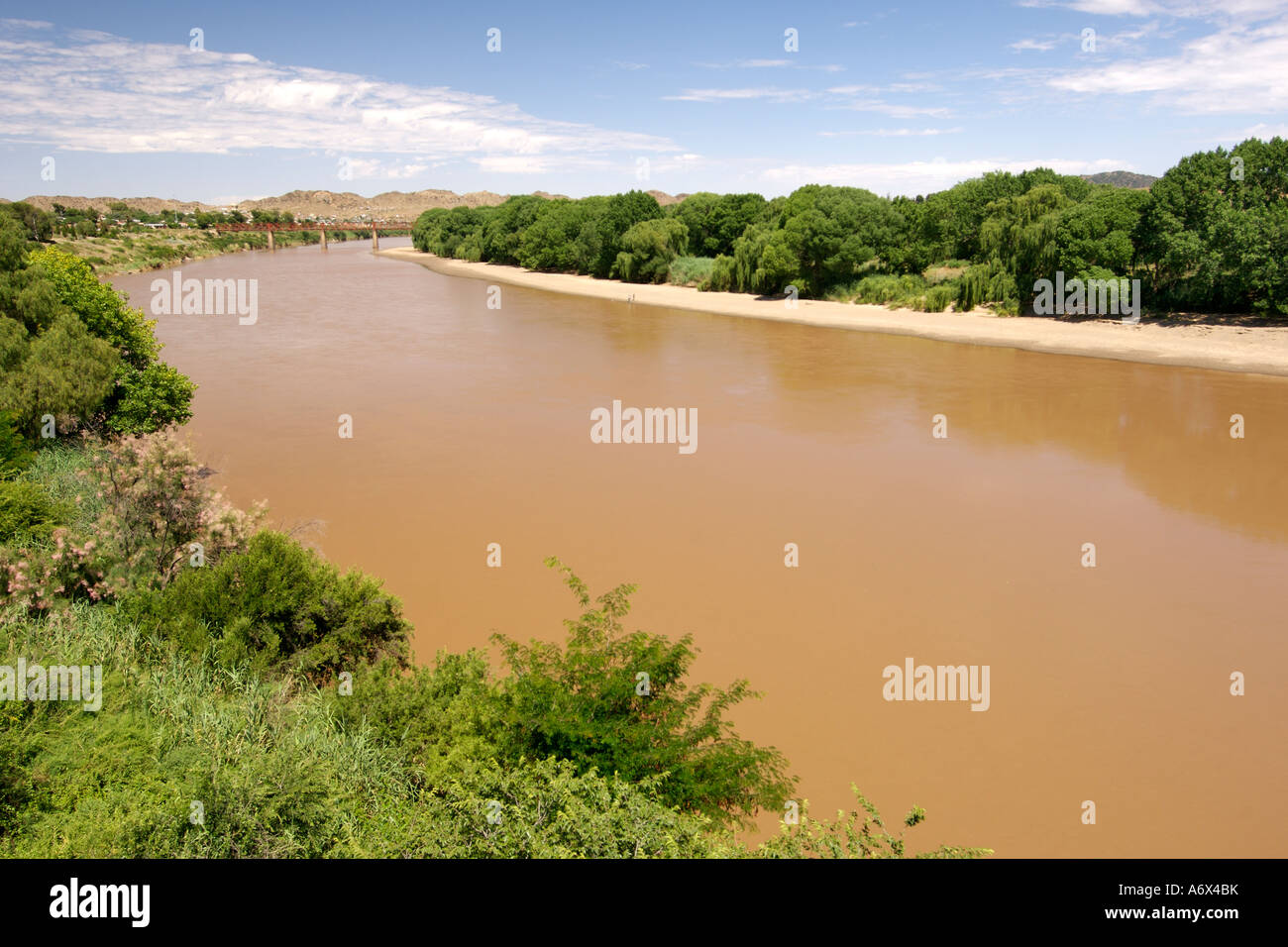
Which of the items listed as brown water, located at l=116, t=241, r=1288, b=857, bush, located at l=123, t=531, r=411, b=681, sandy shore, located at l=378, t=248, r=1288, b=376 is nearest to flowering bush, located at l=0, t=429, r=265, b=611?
bush, located at l=123, t=531, r=411, b=681

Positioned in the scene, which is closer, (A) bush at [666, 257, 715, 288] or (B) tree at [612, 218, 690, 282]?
(A) bush at [666, 257, 715, 288]

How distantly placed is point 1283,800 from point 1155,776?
3.83 ft

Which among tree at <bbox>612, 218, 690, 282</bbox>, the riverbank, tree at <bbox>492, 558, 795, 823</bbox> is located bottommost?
tree at <bbox>492, 558, 795, 823</bbox>

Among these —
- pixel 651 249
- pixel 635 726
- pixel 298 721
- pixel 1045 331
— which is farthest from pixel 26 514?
pixel 651 249

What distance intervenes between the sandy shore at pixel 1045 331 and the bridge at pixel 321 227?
81.8m

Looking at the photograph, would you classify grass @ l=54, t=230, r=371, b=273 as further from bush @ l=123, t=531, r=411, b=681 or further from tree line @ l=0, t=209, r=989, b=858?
bush @ l=123, t=531, r=411, b=681

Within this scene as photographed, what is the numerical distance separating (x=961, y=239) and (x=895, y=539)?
36.1m

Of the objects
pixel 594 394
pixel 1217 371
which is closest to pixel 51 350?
pixel 594 394

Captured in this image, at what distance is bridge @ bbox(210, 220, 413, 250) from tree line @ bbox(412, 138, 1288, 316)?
177 ft

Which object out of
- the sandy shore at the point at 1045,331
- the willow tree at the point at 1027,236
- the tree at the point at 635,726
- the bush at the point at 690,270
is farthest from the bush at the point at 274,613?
the bush at the point at 690,270

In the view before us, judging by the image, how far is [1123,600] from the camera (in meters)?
12.6

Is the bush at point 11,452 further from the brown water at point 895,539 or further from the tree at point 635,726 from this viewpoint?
the tree at point 635,726

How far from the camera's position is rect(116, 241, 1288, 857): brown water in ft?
Answer: 29.6

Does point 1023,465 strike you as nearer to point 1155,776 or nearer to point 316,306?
point 1155,776
